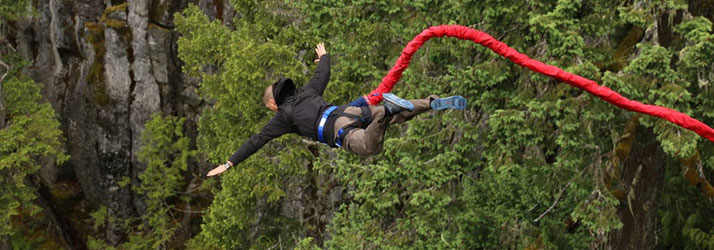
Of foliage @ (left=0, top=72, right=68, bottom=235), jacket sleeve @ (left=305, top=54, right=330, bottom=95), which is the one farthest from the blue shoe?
foliage @ (left=0, top=72, right=68, bottom=235)

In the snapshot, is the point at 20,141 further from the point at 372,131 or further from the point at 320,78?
the point at 372,131

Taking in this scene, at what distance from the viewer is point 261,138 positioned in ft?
21.3

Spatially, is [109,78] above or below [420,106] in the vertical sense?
below

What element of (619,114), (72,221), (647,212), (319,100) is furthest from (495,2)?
(72,221)

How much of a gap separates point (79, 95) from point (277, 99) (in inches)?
678

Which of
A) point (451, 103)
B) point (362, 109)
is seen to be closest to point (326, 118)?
point (362, 109)

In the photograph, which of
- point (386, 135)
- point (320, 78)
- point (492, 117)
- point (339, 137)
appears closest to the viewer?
point (339, 137)

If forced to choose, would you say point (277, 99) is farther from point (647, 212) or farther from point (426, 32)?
point (647, 212)

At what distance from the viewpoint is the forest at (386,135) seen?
7.35m

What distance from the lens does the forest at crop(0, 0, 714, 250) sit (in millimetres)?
7352

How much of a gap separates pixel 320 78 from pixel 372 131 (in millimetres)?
1120

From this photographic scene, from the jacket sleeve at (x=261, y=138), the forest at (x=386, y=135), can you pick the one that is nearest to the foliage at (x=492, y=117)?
the forest at (x=386, y=135)

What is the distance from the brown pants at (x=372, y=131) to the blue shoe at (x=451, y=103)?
31cm

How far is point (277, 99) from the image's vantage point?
6.92 m
